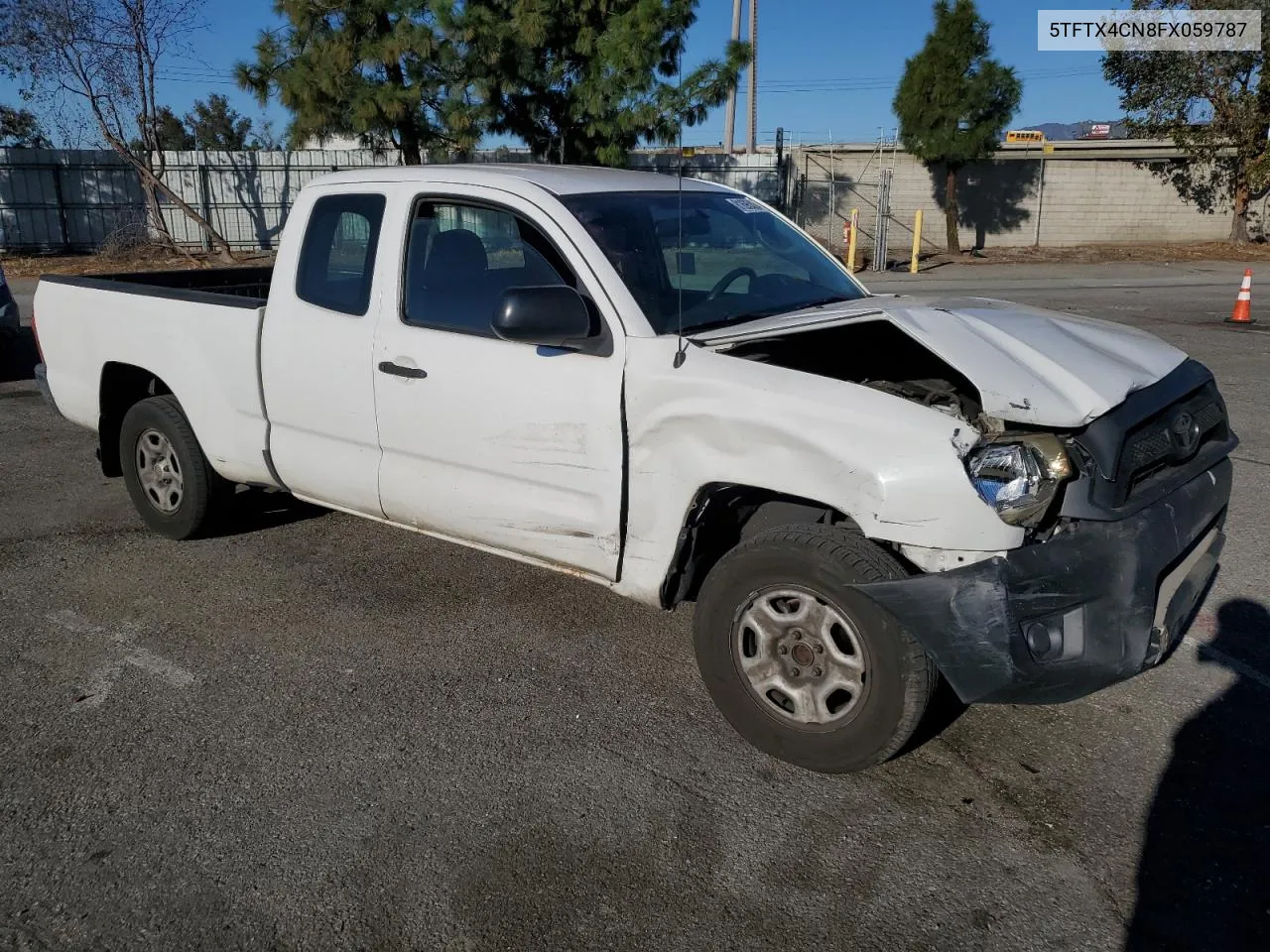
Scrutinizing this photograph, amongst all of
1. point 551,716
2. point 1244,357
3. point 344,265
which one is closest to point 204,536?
point 344,265

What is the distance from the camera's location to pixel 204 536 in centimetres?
582

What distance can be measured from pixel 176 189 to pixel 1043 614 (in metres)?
27.8

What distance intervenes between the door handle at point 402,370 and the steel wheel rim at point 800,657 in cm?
168

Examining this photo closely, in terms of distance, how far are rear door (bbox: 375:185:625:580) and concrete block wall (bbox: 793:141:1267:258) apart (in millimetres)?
26040

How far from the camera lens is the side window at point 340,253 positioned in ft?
15.3

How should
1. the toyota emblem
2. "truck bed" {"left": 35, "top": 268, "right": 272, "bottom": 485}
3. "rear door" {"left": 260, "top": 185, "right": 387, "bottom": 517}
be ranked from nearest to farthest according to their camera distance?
the toyota emblem, "rear door" {"left": 260, "top": 185, "right": 387, "bottom": 517}, "truck bed" {"left": 35, "top": 268, "right": 272, "bottom": 485}

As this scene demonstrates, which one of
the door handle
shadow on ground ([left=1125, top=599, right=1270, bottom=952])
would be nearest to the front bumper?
shadow on ground ([left=1125, top=599, right=1270, bottom=952])

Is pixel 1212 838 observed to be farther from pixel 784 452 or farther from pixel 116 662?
pixel 116 662

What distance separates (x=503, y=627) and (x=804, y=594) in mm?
1730

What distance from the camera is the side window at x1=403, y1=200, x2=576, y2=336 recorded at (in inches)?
169

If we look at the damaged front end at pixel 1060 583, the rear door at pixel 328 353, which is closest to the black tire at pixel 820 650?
the damaged front end at pixel 1060 583

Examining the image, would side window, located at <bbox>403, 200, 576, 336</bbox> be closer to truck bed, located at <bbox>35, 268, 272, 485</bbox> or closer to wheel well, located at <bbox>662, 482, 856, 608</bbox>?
truck bed, located at <bbox>35, 268, 272, 485</bbox>

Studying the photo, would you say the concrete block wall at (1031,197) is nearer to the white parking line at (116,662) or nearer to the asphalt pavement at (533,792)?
the asphalt pavement at (533,792)

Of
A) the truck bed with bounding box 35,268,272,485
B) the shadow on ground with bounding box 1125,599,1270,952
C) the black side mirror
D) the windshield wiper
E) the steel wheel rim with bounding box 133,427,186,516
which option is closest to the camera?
the shadow on ground with bounding box 1125,599,1270,952
